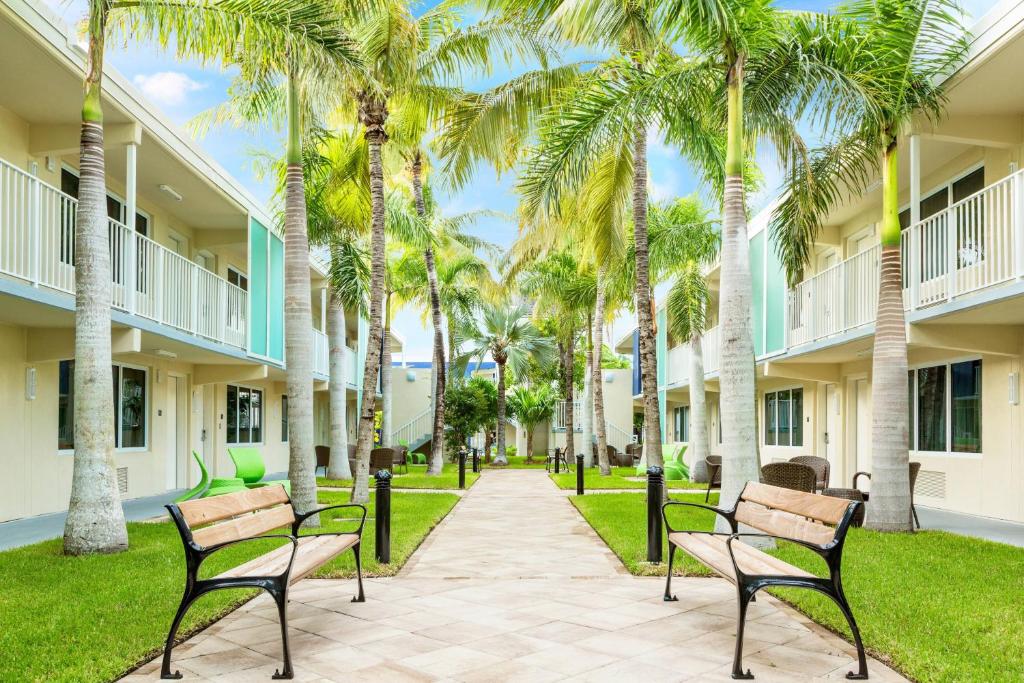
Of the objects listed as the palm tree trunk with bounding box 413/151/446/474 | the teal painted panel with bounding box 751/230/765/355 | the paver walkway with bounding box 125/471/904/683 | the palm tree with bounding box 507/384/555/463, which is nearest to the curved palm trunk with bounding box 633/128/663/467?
the teal painted panel with bounding box 751/230/765/355

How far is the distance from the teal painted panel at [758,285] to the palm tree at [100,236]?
38.2 feet

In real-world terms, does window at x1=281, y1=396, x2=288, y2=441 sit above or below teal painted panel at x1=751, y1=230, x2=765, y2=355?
below

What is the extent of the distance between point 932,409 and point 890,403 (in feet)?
17.1

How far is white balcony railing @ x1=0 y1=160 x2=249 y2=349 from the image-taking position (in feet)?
30.5

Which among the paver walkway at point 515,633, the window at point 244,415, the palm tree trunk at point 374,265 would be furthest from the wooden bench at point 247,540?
the window at point 244,415

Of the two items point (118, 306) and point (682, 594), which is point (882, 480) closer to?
point (682, 594)

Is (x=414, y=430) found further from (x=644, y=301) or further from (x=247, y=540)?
(x=247, y=540)

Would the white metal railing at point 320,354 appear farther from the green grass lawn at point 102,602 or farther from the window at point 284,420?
the green grass lawn at point 102,602

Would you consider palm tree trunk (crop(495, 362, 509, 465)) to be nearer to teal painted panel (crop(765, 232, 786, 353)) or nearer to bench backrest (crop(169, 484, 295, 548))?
teal painted panel (crop(765, 232, 786, 353))

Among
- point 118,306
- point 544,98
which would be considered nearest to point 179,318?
point 118,306

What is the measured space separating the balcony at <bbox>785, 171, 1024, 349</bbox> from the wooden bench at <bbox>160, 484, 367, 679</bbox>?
304 inches

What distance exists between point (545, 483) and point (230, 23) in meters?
14.6

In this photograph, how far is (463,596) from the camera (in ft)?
22.4

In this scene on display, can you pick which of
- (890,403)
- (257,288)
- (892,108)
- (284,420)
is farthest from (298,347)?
(284,420)
